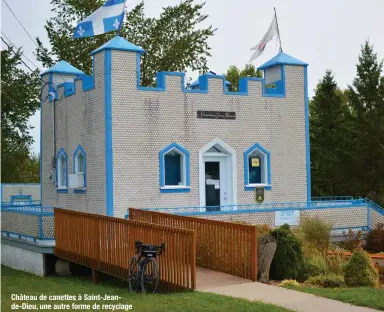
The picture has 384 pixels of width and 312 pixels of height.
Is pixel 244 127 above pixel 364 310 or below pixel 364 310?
above

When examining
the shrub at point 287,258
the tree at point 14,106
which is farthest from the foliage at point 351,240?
the tree at point 14,106

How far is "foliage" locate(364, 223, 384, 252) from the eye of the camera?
70.9ft

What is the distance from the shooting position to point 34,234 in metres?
20.6

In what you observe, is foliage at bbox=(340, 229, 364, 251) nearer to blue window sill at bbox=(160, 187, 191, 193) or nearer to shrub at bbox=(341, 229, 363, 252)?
shrub at bbox=(341, 229, 363, 252)

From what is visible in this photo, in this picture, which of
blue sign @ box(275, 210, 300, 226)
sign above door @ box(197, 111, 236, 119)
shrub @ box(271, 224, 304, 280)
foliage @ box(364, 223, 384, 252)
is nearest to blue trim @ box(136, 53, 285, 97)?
sign above door @ box(197, 111, 236, 119)

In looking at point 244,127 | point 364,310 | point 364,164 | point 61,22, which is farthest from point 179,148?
point 61,22

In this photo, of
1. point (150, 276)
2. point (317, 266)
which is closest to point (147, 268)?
point (150, 276)

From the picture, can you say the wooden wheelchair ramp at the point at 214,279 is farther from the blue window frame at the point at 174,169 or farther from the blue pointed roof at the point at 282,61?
the blue pointed roof at the point at 282,61

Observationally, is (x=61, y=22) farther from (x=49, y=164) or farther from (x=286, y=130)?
(x=286, y=130)

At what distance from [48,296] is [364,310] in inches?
241

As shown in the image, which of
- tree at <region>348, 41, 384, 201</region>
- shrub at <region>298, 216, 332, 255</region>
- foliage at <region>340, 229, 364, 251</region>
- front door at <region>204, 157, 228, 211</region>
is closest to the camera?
shrub at <region>298, 216, 332, 255</region>

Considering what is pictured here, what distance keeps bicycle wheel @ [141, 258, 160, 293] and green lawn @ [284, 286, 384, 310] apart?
265 centimetres

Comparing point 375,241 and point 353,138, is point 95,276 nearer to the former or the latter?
point 375,241

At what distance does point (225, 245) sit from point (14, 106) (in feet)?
111
